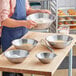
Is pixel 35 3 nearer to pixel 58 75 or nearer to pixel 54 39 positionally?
pixel 58 75

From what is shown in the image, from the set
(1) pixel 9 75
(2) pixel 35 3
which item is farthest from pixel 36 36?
(2) pixel 35 3

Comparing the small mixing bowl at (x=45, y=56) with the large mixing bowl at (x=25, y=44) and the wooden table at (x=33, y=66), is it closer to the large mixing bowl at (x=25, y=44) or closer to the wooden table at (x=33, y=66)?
the wooden table at (x=33, y=66)

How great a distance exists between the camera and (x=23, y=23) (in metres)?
3.10

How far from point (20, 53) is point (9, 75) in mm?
662

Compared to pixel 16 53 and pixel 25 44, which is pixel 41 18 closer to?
pixel 25 44

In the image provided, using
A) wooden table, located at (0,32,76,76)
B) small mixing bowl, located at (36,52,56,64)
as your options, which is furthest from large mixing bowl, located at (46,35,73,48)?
small mixing bowl, located at (36,52,56,64)

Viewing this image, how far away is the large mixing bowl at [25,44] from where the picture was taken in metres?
2.98

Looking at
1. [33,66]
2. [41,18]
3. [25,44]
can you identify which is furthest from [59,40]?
[33,66]

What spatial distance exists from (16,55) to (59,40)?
1.96 feet

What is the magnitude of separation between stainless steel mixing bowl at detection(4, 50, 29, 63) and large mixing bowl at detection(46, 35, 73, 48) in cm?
34

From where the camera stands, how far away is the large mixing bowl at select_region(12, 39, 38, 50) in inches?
117

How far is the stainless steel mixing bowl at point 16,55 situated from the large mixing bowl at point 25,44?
152mm

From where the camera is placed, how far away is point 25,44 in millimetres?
3037

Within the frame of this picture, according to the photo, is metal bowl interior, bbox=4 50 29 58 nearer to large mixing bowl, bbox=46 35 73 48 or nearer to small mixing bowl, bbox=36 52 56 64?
small mixing bowl, bbox=36 52 56 64
